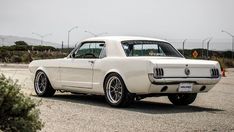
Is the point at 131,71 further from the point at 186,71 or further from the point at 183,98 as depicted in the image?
the point at 183,98

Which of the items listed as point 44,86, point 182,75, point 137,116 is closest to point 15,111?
point 137,116

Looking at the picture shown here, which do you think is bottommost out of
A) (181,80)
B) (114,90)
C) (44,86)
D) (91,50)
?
(44,86)

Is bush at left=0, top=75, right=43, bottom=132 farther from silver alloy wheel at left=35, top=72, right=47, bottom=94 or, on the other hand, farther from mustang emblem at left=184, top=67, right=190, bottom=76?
silver alloy wheel at left=35, top=72, right=47, bottom=94

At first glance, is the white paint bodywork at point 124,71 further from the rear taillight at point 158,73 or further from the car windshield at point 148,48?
the car windshield at point 148,48

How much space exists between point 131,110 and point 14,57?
49.0m

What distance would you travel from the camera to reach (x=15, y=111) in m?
4.30

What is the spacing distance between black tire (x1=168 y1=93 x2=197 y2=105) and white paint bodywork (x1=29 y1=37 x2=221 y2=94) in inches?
26.0

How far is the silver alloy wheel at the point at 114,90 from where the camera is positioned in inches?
392

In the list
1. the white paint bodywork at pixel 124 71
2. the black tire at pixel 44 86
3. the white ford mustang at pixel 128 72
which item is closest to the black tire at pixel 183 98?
the white ford mustang at pixel 128 72

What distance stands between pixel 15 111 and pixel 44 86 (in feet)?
26.2

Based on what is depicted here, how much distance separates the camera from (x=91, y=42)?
1148cm

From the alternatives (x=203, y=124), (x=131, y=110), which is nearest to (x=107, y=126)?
(x=203, y=124)

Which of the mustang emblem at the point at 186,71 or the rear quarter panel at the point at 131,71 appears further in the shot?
the mustang emblem at the point at 186,71

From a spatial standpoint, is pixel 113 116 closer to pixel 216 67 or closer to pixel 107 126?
pixel 107 126
